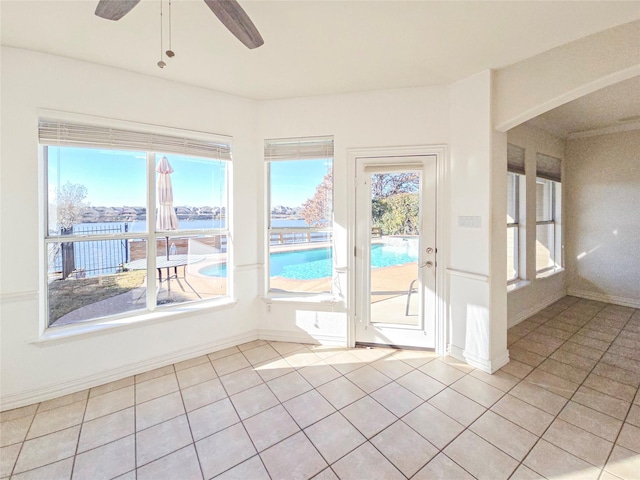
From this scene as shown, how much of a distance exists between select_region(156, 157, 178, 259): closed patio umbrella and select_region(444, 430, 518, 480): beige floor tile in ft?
9.88

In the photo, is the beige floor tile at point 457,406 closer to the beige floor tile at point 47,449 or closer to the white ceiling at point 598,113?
the beige floor tile at point 47,449

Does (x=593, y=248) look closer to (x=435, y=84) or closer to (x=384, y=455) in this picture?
(x=435, y=84)

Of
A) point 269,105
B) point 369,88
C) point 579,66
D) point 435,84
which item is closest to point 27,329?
point 269,105

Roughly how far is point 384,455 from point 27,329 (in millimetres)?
2845

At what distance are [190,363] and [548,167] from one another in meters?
5.64

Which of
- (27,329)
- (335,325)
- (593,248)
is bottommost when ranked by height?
(335,325)

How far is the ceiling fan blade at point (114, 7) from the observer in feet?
4.44

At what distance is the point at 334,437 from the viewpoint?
1887 millimetres

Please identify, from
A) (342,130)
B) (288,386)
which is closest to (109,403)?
(288,386)

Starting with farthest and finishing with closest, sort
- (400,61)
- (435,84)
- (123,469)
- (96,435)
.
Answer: (435,84) < (400,61) < (96,435) < (123,469)

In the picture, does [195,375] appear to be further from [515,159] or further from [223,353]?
[515,159]

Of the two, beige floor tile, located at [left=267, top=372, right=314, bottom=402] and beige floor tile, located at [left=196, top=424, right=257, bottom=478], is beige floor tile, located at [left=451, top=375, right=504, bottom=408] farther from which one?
beige floor tile, located at [left=196, top=424, right=257, bottom=478]

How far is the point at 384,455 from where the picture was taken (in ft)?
5.70

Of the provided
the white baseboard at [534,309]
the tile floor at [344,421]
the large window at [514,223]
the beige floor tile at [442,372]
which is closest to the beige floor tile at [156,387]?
the tile floor at [344,421]
